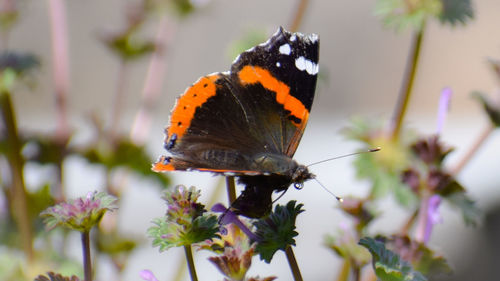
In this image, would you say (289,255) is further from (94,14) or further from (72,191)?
(94,14)

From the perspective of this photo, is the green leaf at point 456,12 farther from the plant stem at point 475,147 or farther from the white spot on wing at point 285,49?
the white spot on wing at point 285,49

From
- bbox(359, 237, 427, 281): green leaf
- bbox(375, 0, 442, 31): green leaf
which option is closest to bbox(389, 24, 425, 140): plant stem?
bbox(375, 0, 442, 31): green leaf

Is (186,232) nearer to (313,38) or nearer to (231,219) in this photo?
(231,219)

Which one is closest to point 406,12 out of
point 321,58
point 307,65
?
point 307,65

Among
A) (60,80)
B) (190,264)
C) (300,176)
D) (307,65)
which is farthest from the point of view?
(60,80)

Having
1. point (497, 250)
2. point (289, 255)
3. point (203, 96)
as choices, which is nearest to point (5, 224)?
point (203, 96)

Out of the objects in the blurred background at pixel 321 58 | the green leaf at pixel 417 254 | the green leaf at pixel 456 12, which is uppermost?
the blurred background at pixel 321 58

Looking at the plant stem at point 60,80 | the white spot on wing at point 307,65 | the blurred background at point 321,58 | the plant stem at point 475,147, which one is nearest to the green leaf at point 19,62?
the plant stem at point 60,80
